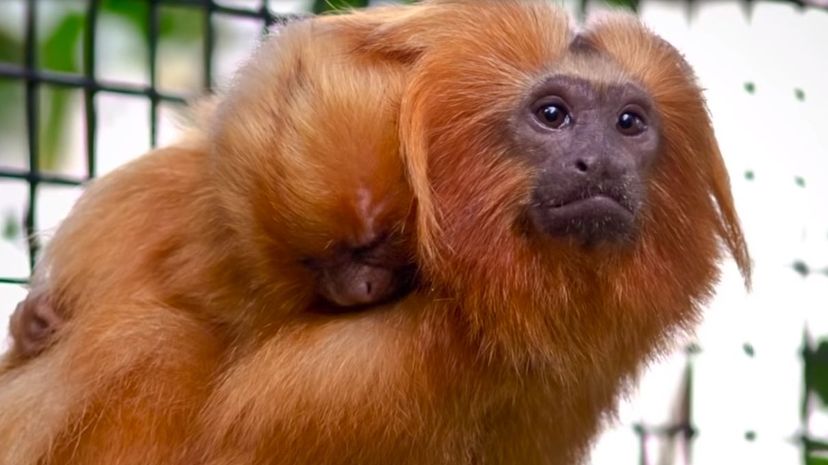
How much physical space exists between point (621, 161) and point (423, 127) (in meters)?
0.29

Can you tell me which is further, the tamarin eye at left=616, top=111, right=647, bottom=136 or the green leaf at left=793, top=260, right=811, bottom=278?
the green leaf at left=793, top=260, right=811, bottom=278

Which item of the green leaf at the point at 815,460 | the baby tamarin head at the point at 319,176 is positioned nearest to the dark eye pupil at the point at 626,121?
the baby tamarin head at the point at 319,176

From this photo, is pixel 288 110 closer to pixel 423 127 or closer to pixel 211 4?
pixel 423 127

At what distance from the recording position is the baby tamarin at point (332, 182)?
6.27 ft

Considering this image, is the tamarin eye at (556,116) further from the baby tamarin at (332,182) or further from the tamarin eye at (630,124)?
the baby tamarin at (332,182)

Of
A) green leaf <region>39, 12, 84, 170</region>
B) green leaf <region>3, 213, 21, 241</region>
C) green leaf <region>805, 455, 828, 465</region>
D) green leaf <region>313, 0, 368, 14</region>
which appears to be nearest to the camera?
green leaf <region>313, 0, 368, 14</region>

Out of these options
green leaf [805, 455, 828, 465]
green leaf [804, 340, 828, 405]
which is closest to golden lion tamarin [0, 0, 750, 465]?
green leaf [804, 340, 828, 405]

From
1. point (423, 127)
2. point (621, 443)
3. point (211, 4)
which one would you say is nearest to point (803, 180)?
point (621, 443)

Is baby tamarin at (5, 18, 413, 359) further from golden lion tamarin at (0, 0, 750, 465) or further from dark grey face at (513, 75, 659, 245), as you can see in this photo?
dark grey face at (513, 75, 659, 245)

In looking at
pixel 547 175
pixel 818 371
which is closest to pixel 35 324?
pixel 547 175

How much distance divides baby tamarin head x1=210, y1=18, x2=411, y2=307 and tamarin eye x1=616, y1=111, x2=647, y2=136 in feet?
1.10

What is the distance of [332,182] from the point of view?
191cm

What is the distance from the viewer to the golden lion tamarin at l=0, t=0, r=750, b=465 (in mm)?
1938

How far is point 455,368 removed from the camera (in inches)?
77.4
